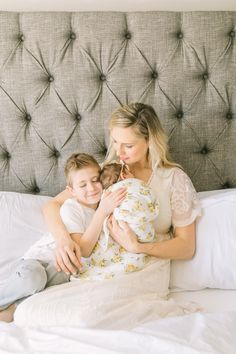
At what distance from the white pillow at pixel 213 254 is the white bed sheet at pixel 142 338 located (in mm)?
271

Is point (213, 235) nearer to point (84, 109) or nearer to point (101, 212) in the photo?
point (101, 212)

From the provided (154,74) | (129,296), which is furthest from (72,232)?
(154,74)

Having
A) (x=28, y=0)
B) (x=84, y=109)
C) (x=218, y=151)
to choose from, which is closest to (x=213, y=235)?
(x=218, y=151)

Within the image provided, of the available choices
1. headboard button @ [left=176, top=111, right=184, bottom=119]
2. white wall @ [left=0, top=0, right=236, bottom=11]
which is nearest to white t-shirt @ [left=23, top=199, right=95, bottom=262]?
headboard button @ [left=176, top=111, right=184, bottom=119]

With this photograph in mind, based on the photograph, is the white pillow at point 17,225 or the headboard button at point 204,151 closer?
the white pillow at point 17,225

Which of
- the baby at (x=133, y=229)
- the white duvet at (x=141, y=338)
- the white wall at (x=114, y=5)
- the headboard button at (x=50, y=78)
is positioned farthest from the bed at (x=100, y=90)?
the white duvet at (x=141, y=338)

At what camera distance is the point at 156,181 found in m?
1.55

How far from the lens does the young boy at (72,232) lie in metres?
1.38

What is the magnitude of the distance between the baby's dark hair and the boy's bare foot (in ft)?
1.42

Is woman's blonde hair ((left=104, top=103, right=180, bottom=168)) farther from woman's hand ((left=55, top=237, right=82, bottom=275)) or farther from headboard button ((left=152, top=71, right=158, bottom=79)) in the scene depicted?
woman's hand ((left=55, top=237, right=82, bottom=275))

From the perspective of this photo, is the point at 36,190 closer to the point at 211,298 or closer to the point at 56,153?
the point at 56,153

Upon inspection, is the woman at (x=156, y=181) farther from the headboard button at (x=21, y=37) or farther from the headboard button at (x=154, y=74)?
the headboard button at (x=21, y=37)

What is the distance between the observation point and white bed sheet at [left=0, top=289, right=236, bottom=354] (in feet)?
3.60

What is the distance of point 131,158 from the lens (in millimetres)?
1519
